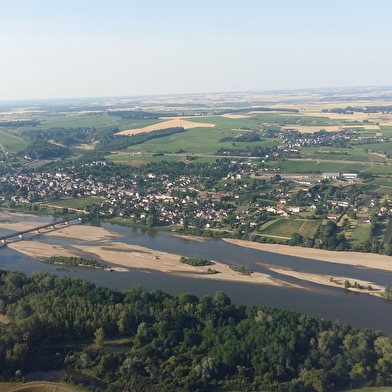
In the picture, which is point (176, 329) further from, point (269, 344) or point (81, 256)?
point (81, 256)

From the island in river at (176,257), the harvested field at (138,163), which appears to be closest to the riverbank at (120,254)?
the island in river at (176,257)

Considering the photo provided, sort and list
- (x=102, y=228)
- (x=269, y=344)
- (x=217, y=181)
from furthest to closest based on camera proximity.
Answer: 1. (x=217, y=181)
2. (x=102, y=228)
3. (x=269, y=344)

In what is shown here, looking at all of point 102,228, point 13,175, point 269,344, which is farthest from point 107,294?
point 13,175

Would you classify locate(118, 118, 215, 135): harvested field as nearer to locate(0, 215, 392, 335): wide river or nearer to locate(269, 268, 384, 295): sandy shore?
locate(0, 215, 392, 335): wide river

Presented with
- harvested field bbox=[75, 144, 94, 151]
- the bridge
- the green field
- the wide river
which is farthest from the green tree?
harvested field bbox=[75, 144, 94, 151]

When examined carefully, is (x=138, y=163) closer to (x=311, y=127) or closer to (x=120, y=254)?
(x=120, y=254)
